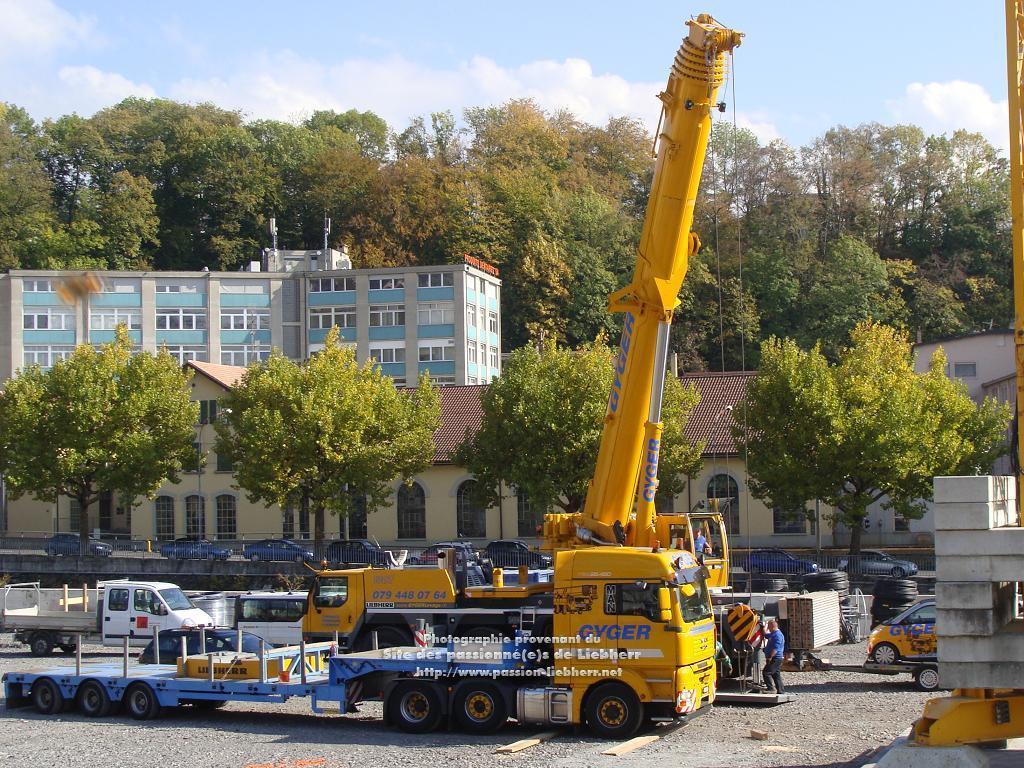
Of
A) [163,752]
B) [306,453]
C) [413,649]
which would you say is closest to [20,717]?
[163,752]

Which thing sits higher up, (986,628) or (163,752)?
(986,628)

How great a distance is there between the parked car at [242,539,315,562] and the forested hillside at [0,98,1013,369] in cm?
3583

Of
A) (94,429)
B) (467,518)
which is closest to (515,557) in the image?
(467,518)

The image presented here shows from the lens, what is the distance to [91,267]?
272 feet

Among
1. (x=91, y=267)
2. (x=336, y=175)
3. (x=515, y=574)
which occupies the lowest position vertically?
(x=515, y=574)

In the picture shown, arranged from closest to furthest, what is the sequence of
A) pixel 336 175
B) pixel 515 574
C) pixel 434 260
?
1. pixel 515 574
2. pixel 434 260
3. pixel 336 175


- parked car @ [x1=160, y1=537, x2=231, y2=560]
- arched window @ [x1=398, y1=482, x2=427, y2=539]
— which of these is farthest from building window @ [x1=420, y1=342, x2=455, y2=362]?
parked car @ [x1=160, y1=537, x2=231, y2=560]

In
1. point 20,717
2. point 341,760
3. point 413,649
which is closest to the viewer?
point 341,760

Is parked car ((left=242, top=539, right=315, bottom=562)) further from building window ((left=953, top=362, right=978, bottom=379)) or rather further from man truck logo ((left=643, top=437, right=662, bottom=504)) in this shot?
building window ((left=953, top=362, right=978, bottom=379))

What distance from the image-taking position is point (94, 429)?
50.2 m

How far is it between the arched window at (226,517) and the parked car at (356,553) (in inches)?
469

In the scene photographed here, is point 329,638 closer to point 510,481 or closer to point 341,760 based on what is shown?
point 341,760

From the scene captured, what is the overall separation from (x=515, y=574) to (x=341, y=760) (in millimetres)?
7234

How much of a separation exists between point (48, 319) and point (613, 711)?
6965cm
